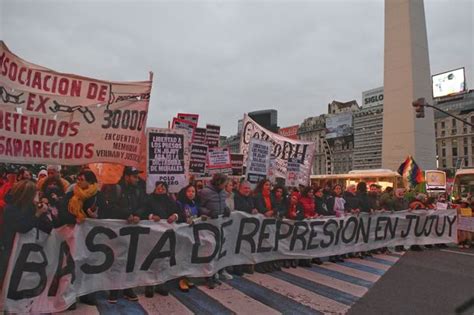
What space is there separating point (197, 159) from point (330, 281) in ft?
17.9

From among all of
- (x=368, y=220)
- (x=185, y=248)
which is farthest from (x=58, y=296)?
(x=368, y=220)

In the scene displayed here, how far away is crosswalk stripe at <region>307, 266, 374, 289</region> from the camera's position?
684cm

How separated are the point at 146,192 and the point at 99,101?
5.02 ft

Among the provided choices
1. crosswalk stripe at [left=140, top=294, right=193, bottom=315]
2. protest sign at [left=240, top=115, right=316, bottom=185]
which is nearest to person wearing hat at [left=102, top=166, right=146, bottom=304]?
crosswalk stripe at [left=140, top=294, right=193, bottom=315]

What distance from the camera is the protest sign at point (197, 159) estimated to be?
11.2 metres

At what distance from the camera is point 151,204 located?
6.18 m

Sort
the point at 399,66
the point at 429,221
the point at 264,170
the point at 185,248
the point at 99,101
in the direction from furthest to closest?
the point at 399,66, the point at 429,221, the point at 264,170, the point at 185,248, the point at 99,101

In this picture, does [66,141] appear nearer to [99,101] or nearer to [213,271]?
[99,101]

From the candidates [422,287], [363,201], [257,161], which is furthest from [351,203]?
[422,287]

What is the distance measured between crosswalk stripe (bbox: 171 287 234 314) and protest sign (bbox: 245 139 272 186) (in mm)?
3562

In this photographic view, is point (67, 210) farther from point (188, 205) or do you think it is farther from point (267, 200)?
point (267, 200)

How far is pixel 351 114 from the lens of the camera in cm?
11400

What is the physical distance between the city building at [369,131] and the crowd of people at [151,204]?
9524cm

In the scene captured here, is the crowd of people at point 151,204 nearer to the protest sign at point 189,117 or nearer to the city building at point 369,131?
the protest sign at point 189,117
